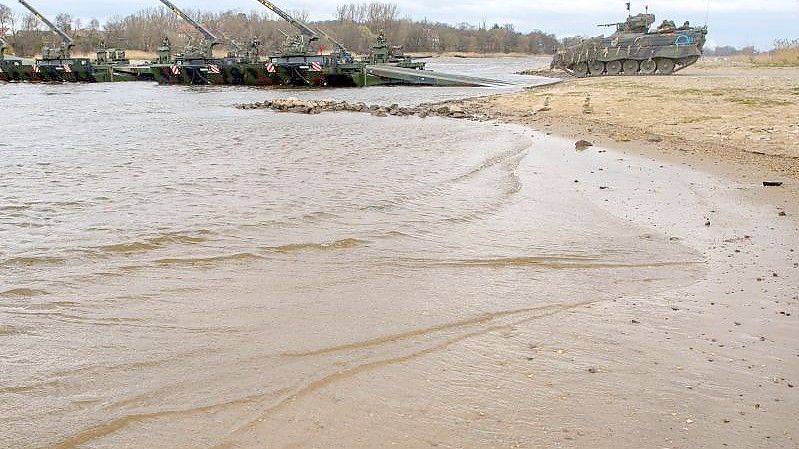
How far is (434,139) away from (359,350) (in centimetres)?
1083

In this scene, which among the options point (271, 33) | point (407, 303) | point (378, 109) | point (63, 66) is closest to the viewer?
point (407, 303)

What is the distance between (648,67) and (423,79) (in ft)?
35.4

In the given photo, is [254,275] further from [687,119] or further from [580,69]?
[580,69]

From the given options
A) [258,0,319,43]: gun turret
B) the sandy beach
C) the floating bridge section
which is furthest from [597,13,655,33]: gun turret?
the sandy beach

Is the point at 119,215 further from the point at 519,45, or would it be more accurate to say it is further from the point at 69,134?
the point at 519,45

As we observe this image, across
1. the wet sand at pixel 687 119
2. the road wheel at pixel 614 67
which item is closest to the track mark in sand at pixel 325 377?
the wet sand at pixel 687 119

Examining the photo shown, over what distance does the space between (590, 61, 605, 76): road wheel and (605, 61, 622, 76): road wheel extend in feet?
0.81

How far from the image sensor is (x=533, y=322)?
4.35 metres

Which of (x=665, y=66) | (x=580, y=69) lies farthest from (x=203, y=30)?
(x=665, y=66)

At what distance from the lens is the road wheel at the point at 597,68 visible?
1404 inches

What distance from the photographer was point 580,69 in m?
37.0

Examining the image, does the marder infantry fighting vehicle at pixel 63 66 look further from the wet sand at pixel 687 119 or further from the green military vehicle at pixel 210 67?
the wet sand at pixel 687 119

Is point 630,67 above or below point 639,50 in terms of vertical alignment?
below

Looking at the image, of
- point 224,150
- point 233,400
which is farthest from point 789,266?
point 224,150
